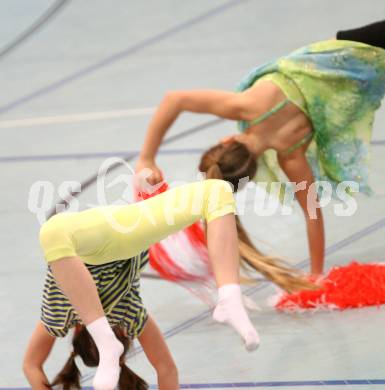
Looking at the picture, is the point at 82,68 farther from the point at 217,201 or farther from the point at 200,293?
the point at 217,201

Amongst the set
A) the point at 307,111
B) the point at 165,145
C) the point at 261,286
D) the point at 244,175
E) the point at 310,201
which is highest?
the point at 307,111

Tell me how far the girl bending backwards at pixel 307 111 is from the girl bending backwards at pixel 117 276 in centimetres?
77

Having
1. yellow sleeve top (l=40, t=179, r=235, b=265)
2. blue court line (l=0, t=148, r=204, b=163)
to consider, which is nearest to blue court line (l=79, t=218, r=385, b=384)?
yellow sleeve top (l=40, t=179, r=235, b=265)

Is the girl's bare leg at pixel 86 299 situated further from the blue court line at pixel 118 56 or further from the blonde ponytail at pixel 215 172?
the blue court line at pixel 118 56

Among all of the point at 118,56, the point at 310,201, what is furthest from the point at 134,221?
the point at 118,56

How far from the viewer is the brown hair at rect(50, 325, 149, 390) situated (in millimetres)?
2904

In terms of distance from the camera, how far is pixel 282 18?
623cm

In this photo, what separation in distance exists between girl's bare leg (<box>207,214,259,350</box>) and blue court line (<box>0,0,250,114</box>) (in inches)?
120

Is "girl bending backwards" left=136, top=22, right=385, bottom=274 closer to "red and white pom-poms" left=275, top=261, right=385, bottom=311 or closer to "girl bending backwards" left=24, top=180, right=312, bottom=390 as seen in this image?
"red and white pom-poms" left=275, top=261, right=385, bottom=311

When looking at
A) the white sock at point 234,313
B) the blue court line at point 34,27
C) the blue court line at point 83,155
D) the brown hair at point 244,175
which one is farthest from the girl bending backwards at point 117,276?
the blue court line at point 34,27

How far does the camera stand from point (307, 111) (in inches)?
145

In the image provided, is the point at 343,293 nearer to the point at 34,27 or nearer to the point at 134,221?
the point at 134,221

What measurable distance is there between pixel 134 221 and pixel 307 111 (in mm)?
1173

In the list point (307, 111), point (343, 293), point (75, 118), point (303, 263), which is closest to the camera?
point (343, 293)
